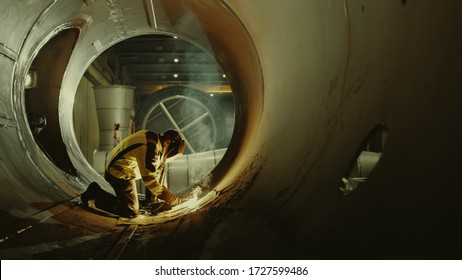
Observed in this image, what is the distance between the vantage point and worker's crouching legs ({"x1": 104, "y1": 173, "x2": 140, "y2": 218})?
4.81 m

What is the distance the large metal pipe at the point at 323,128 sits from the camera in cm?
151

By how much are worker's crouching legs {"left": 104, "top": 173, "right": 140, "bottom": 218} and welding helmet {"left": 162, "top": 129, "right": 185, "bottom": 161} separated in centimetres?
51

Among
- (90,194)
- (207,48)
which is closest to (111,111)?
(207,48)

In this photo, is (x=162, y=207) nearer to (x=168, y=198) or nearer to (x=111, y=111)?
(x=168, y=198)

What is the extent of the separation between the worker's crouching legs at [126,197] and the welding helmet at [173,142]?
51 cm

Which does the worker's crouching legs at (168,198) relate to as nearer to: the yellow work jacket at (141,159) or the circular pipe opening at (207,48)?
the yellow work jacket at (141,159)

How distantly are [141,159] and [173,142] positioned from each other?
381 mm

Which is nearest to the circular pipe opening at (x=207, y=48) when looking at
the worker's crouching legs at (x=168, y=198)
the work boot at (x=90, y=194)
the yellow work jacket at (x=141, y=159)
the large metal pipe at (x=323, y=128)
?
the large metal pipe at (x=323, y=128)

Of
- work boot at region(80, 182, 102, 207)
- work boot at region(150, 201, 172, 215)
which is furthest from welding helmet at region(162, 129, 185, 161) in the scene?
work boot at region(80, 182, 102, 207)

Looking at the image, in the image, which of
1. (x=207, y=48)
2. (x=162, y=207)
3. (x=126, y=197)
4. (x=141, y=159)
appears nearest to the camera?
(x=141, y=159)

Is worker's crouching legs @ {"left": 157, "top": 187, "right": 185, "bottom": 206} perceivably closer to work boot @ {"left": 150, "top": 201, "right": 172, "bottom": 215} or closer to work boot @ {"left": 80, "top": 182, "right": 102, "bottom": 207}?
work boot @ {"left": 150, "top": 201, "right": 172, "bottom": 215}

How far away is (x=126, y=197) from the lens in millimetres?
4844

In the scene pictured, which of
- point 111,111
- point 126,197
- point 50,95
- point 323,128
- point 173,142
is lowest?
point 126,197

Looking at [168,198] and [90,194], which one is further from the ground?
[90,194]
